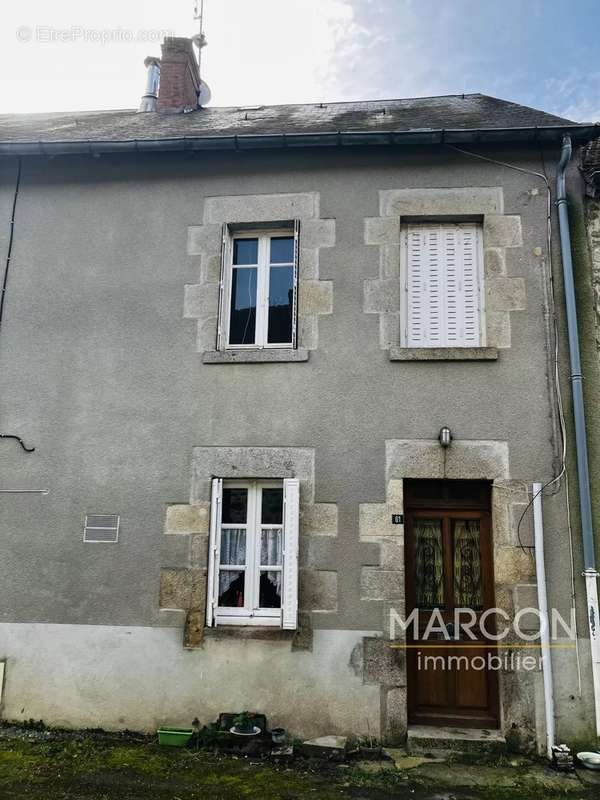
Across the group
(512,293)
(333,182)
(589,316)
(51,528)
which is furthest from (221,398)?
(589,316)

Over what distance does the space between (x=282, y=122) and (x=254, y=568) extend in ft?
16.8

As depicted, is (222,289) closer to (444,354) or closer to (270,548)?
(444,354)

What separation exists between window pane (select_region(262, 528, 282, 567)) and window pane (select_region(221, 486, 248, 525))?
0.26 meters

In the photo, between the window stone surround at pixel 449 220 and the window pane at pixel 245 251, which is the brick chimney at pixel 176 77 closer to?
the window pane at pixel 245 251

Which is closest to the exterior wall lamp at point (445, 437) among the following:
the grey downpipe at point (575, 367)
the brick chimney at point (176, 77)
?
the grey downpipe at point (575, 367)

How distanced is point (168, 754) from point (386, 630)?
2073 mm

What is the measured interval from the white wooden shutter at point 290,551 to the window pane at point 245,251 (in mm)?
2370

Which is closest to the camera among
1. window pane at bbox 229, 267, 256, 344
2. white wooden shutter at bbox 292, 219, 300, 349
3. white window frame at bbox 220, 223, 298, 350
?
white wooden shutter at bbox 292, 219, 300, 349


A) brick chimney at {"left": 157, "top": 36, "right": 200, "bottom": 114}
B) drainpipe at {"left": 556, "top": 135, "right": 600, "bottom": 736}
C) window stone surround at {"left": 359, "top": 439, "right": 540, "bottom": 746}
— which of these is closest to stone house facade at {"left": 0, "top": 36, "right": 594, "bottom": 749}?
window stone surround at {"left": 359, "top": 439, "right": 540, "bottom": 746}

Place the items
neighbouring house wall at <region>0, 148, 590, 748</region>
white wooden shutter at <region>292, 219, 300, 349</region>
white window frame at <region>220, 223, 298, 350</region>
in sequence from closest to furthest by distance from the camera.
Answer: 1. neighbouring house wall at <region>0, 148, 590, 748</region>
2. white wooden shutter at <region>292, 219, 300, 349</region>
3. white window frame at <region>220, 223, 298, 350</region>

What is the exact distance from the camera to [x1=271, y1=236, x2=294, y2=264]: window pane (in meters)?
6.54

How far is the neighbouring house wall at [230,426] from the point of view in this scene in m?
5.59

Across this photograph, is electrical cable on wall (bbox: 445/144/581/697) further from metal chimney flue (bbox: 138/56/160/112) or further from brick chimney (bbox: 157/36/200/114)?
metal chimney flue (bbox: 138/56/160/112)

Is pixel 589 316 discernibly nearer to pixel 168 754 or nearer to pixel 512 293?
pixel 512 293
